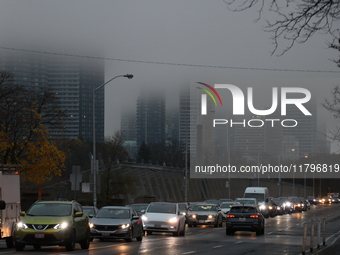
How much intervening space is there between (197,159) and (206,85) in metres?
35.5

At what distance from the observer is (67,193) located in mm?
77250

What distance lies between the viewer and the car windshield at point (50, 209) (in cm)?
2352

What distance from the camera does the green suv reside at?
2225 cm

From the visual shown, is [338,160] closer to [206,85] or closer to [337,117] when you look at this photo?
[206,85]

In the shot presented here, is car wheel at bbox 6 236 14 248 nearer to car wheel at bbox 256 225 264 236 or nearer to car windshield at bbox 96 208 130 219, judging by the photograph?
car windshield at bbox 96 208 130 219

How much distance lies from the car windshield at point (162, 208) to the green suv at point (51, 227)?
10.9 meters

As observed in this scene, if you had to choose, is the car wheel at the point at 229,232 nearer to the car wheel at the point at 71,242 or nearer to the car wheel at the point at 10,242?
the car wheel at the point at 10,242

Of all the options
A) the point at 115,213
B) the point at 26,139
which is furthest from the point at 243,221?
the point at 26,139

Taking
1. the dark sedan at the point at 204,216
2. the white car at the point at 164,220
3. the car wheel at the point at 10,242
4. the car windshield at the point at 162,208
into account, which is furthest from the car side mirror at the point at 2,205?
the dark sedan at the point at 204,216

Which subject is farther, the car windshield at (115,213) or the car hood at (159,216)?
the car hood at (159,216)

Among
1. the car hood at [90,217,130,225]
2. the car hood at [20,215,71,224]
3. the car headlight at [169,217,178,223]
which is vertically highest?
the car hood at [20,215,71,224]

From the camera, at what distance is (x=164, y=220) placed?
33938mm

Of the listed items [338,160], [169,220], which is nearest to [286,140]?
[338,160]

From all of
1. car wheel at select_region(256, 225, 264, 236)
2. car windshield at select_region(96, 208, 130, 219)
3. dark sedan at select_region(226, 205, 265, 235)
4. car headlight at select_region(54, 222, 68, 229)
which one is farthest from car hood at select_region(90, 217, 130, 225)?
car wheel at select_region(256, 225, 264, 236)
